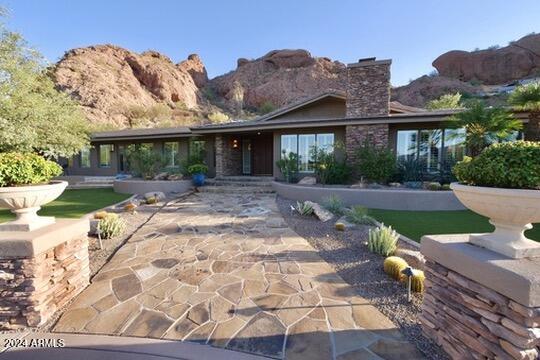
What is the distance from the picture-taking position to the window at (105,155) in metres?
17.8

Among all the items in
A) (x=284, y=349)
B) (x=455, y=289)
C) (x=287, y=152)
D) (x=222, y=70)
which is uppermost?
(x=222, y=70)

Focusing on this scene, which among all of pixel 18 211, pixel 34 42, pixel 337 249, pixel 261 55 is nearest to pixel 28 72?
pixel 34 42

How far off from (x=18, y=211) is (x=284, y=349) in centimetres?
346

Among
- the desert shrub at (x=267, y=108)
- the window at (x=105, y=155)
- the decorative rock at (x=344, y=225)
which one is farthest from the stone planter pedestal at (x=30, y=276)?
the desert shrub at (x=267, y=108)

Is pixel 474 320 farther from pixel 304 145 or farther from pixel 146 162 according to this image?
pixel 146 162

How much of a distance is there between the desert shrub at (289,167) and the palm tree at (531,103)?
344 inches

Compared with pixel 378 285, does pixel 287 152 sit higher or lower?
higher

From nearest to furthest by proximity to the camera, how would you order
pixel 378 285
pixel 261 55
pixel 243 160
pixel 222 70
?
pixel 378 285 < pixel 243 160 < pixel 261 55 < pixel 222 70

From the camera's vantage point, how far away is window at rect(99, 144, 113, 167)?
17.8 metres

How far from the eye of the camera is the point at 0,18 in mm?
8430

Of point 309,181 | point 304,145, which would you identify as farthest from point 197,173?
point 309,181

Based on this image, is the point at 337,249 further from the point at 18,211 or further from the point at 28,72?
the point at 28,72

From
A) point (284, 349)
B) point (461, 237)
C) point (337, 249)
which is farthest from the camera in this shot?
point (337, 249)

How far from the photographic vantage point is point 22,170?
293cm
